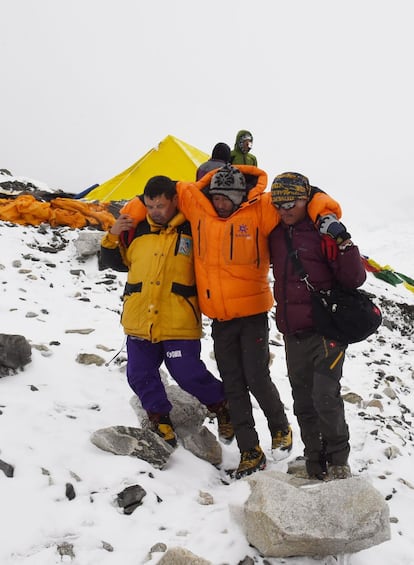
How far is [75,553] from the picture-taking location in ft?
8.81

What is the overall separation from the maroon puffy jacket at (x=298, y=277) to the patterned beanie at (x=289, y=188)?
0.24m

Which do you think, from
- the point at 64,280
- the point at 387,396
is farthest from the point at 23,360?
the point at 387,396

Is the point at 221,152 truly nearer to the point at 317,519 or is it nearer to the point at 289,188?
the point at 289,188

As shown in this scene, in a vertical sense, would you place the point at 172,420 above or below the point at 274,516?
below

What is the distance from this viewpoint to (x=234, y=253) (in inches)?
156

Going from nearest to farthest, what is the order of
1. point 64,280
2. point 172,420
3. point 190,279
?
point 190,279 → point 172,420 → point 64,280

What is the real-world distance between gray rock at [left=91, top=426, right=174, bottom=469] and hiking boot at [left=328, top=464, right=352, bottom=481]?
1.34 m

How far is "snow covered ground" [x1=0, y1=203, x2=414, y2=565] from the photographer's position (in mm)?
2834

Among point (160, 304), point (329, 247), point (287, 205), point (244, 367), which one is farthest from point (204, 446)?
point (287, 205)

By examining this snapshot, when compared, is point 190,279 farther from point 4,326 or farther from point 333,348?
point 4,326

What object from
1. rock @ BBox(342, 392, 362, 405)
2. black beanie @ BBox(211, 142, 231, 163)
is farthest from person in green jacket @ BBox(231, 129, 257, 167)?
rock @ BBox(342, 392, 362, 405)

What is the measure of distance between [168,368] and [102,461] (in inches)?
39.7

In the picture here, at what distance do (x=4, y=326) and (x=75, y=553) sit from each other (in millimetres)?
4041

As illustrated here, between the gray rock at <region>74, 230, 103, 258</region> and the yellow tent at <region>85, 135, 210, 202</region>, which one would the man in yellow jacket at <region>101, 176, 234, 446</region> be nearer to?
the gray rock at <region>74, 230, 103, 258</region>
